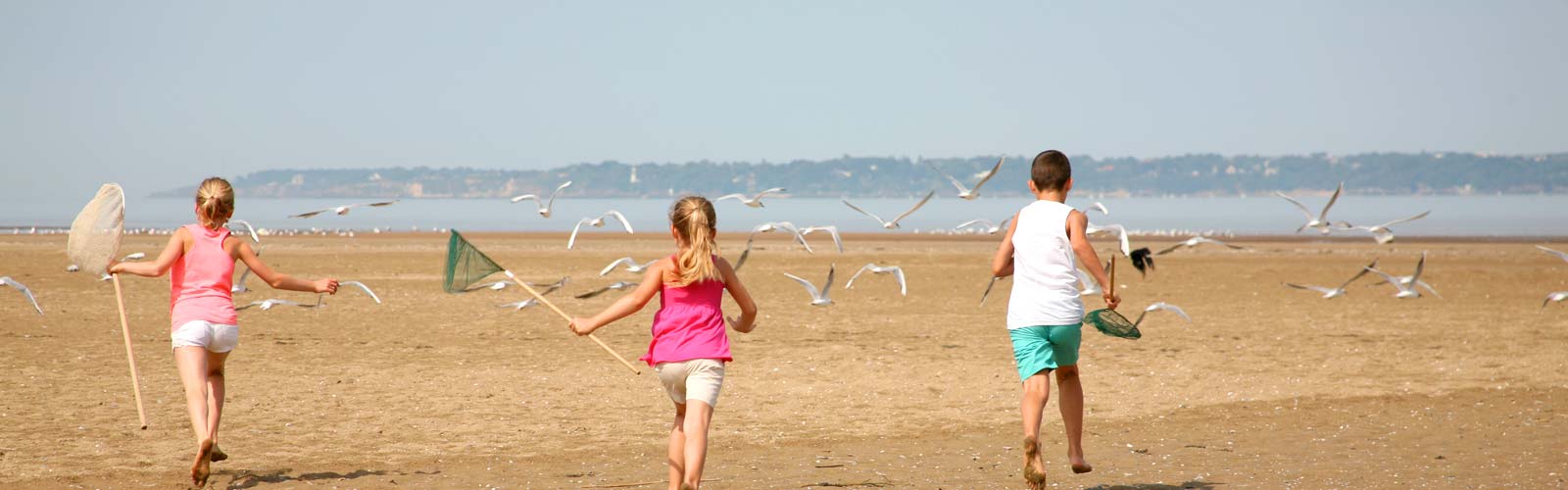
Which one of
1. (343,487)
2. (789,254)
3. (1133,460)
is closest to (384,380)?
(343,487)

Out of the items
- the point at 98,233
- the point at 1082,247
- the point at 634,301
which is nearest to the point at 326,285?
the point at 98,233

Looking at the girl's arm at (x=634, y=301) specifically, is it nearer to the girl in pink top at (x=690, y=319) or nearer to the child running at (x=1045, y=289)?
the girl in pink top at (x=690, y=319)

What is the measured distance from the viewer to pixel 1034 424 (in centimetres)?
690

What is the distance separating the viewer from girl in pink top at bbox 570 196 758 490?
6.14m

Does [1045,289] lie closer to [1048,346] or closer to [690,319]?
[1048,346]

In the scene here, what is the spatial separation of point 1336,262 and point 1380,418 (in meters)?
27.7

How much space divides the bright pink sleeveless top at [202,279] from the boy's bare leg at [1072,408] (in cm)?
387

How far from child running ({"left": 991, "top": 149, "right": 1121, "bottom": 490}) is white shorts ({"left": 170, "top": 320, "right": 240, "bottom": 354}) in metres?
3.61

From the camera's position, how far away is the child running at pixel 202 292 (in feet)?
22.8

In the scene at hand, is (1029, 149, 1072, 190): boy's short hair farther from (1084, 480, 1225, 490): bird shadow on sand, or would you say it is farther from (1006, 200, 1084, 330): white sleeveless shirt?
(1084, 480, 1225, 490): bird shadow on sand

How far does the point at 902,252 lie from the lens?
39.5m

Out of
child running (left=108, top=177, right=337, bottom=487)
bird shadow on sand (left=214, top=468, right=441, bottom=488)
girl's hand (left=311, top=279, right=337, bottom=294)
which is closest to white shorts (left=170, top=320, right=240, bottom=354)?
child running (left=108, top=177, right=337, bottom=487)

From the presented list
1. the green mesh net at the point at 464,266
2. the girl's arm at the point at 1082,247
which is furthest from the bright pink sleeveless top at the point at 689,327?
the girl's arm at the point at 1082,247

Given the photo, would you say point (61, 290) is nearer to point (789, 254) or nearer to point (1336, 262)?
point (789, 254)
